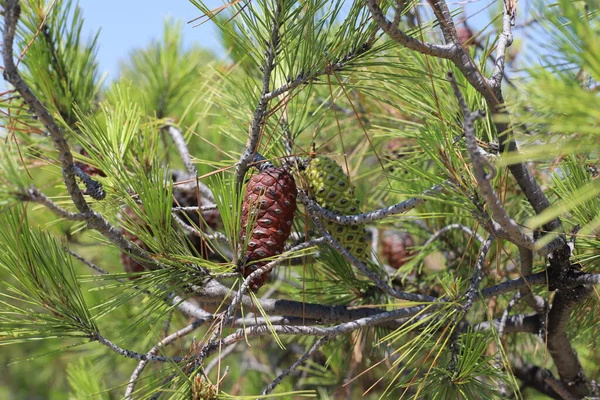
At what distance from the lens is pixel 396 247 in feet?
3.28

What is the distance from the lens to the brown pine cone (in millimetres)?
988

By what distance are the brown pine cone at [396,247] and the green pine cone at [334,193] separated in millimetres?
367

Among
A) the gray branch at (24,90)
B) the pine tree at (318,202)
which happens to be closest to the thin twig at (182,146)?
the pine tree at (318,202)

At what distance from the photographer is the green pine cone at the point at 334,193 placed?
0.60 metres

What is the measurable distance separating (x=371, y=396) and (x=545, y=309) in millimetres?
720

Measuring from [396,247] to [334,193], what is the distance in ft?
1.39

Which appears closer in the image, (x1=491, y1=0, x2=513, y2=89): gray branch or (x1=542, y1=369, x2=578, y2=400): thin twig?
(x1=491, y1=0, x2=513, y2=89): gray branch

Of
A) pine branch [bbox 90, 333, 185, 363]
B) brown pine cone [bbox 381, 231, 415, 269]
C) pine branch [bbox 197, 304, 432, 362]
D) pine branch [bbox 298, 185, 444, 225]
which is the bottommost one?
brown pine cone [bbox 381, 231, 415, 269]

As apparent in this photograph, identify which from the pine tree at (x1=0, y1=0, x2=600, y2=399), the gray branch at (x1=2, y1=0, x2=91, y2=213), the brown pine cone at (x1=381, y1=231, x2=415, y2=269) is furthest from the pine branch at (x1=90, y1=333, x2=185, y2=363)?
the brown pine cone at (x1=381, y1=231, x2=415, y2=269)

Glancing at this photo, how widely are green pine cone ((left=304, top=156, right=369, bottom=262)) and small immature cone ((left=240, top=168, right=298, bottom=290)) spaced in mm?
57

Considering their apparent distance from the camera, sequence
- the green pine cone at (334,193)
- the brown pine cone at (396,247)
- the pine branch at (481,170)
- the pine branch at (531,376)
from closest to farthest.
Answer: the pine branch at (481,170), the green pine cone at (334,193), the pine branch at (531,376), the brown pine cone at (396,247)

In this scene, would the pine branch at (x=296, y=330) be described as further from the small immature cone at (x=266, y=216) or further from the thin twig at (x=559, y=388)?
the thin twig at (x=559, y=388)

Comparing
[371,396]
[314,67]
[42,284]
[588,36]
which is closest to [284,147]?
[314,67]

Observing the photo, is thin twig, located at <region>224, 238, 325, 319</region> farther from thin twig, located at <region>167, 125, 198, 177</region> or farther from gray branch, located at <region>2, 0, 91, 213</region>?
thin twig, located at <region>167, 125, 198, 177</region>
